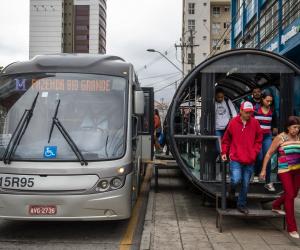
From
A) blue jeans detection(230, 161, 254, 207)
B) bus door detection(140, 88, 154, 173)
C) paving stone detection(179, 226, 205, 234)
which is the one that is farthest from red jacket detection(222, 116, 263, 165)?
bus door detection(140, 88, 154, 173)

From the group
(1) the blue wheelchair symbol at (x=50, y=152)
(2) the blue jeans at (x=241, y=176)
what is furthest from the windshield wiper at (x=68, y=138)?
(2) the blue jeans at (x=241, y=176)

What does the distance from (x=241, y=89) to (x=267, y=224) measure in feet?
14.1

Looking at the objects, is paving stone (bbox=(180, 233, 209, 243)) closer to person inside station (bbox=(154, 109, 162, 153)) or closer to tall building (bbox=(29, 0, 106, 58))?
person inside station (bbox=(154, 109, 162, 153))

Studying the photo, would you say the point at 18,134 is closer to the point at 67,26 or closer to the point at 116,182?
the point at 116,182

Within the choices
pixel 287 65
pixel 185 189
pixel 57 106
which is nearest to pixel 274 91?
pixel 287 65

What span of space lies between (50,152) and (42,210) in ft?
2.80

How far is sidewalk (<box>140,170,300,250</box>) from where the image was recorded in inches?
265

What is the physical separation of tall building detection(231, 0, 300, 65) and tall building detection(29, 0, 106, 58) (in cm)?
9853

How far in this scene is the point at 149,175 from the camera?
52.7 ft

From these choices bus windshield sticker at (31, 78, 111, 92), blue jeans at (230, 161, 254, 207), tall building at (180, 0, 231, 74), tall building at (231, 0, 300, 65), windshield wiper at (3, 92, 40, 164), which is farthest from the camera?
tall building at (180, 0, 231, 74)

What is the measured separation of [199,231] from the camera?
7543 millimetres

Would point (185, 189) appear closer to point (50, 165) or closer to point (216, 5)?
point (50, 165)

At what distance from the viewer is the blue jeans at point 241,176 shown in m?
7.72

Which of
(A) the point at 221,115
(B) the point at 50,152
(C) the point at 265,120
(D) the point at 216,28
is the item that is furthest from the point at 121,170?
(D) the point at 216,28
